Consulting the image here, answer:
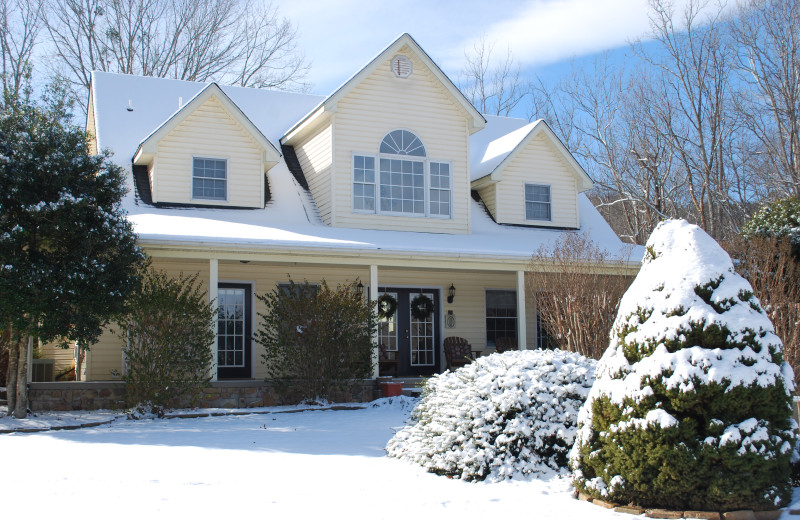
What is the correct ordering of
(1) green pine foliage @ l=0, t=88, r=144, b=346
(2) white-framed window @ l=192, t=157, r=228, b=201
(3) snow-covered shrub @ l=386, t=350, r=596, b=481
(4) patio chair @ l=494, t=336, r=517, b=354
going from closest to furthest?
(3) snow-covered shrub @ l=386, t=350, r=596, b=481, (1) green pine foliage @ l=0, t=88, r=144, b=346, (2) white-framed window @ l=192, t=157, r=228, b=201, (4) patio chair @ l=494, t=336, r=517, b=354

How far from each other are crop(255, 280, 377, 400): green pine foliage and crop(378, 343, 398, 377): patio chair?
2580 mm

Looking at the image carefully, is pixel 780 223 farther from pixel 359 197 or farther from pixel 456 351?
pixel 359 197

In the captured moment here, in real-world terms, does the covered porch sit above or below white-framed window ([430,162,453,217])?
below

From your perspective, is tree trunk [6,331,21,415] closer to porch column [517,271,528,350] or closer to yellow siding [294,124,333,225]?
yellow siding [294,124,333,225]

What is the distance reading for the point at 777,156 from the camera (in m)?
23.9

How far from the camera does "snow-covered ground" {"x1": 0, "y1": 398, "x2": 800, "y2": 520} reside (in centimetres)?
564

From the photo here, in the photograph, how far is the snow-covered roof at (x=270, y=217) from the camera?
1285 centimetres

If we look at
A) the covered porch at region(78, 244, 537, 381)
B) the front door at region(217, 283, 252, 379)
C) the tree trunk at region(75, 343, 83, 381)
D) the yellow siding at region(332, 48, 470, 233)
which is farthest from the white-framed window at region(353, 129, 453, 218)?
Result: the tree trunk at region(75, 343, 83, 381)

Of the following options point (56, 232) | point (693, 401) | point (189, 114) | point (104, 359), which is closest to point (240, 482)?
point (693, 401)

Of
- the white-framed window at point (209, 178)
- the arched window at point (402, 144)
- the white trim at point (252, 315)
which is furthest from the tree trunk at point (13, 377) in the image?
the arched window at point (402, 144)

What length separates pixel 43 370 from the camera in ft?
49.7

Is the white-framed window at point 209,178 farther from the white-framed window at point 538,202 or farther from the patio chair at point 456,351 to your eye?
the white-framed window at point 538,202

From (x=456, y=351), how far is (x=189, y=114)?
7223 millimetres

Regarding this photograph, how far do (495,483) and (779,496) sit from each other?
2253 millimetres
